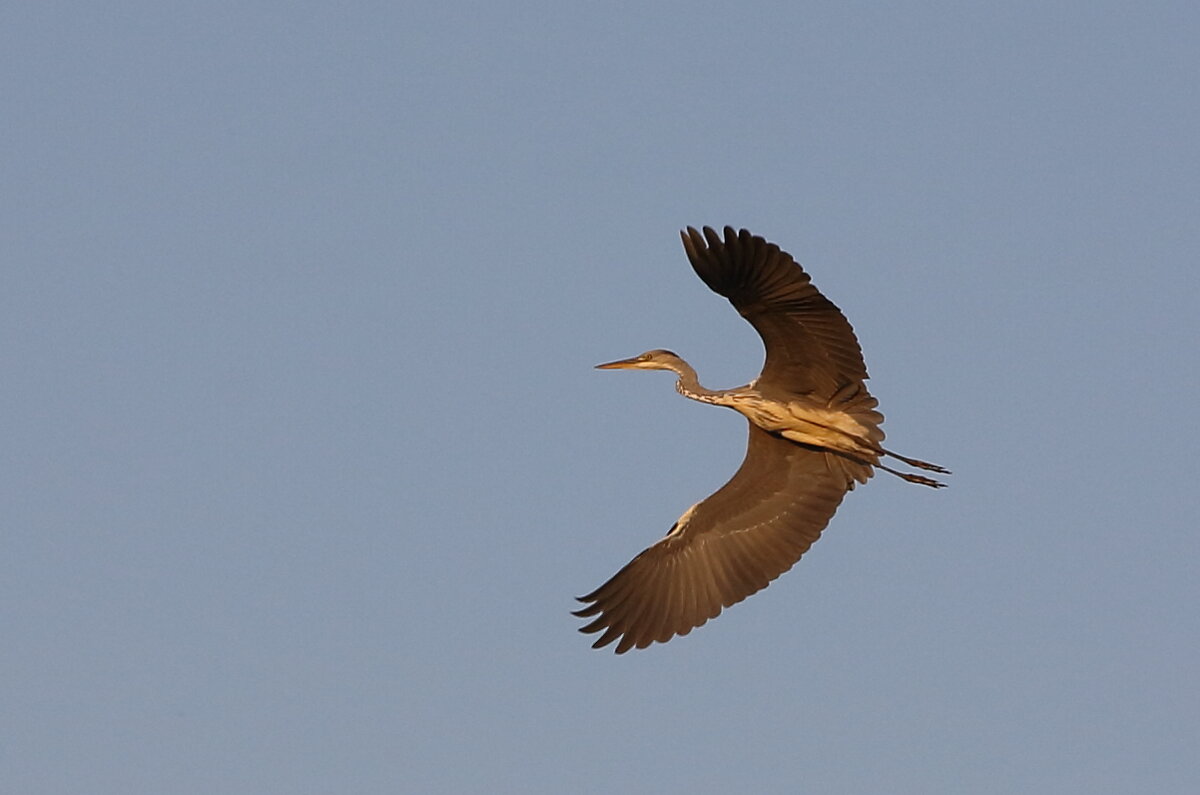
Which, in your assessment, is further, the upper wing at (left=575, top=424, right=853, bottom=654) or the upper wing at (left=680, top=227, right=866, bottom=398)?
the upper wing at (left=575, top=424, right=853, bottom=654)

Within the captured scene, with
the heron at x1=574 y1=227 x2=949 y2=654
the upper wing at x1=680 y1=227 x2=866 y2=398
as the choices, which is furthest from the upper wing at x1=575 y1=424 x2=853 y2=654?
the upper wing at x1=680 y1=227 x2=866 y2=398

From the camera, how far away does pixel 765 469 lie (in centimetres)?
1764

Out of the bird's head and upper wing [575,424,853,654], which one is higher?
the bird's head

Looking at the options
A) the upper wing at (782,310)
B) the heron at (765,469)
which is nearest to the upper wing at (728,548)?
the heron at (765,469)

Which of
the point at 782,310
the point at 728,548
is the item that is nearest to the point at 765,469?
the point at 728,548

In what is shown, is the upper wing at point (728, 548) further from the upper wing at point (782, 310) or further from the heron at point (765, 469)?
the upper wing at point (782, 310)

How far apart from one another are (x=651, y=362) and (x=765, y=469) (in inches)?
63.5

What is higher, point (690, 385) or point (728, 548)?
point (690, 385)

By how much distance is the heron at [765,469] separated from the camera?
622 inches

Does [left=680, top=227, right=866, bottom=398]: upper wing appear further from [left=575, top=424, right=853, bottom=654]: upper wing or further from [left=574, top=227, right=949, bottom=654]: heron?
[left=575, top=424, right=853, bottom=654]: upper wing

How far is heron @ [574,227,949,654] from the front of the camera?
15805 mm

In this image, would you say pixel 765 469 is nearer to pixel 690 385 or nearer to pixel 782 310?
pixel 690 385

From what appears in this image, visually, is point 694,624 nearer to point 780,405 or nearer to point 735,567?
point 735,567

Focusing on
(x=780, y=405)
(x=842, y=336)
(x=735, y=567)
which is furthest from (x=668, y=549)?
(x=842, y=336)
